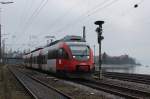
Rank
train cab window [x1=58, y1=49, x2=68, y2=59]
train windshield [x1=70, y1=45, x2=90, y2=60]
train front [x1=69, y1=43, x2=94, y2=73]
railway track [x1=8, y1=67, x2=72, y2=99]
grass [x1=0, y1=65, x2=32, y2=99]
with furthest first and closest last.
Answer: train cab window [x1=58, y1=49, x2=68, y2=59], train windshield [x1=70, y1=45, x2=90, y2=60], train front [x1=69, y1=43, x2=94, y2=73], railway track [x1=8, y1=67, x2=72, y2=99], grass [x1=0, y1=65, x2=32, y2=99]

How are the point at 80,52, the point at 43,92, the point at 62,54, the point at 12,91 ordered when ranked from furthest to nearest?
1. the point at 62,54
2. the point at 80,52
3. the point at 12,91
4. the point at 43,92

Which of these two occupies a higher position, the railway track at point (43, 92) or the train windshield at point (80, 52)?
the train windshield at point (80, 52)

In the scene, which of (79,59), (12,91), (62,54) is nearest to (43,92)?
(12,91)

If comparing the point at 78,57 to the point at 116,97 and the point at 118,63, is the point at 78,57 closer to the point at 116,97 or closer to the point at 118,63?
the point at 116,97

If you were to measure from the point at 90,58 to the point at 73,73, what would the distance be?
1.84 meters

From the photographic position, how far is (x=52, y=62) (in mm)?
38969

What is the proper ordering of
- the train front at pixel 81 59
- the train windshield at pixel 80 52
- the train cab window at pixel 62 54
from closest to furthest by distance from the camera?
the train front at pixel 81 59 < the train windshield at pixel 80 52 < the train cab window at pixel 62 54

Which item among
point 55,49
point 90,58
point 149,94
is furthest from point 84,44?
point 149,94

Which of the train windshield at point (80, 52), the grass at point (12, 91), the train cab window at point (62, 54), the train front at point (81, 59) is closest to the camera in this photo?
the grass at point (12, 91)

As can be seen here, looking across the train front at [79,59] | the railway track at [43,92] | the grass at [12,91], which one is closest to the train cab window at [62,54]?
the train front at [79,59]

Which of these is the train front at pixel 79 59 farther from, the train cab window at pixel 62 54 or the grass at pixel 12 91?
the grass at pixel 12 91

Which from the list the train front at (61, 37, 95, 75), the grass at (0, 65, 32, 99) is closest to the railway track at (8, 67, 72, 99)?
the grass at (0, 65, 32, 99)

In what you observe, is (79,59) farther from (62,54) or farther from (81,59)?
(62,54)

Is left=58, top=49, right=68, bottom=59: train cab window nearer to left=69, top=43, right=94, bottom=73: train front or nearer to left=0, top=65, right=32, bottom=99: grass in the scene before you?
left=69, top=43, right=94, bottom=73: train front
